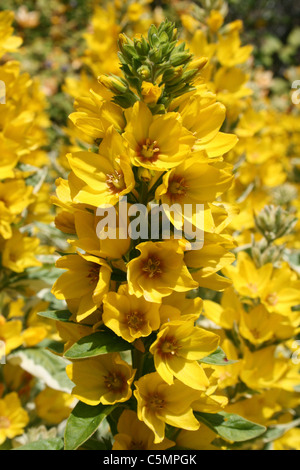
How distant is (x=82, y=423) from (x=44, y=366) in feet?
2.67

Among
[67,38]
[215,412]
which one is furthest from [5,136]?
[67,38]

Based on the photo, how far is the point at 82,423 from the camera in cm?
108

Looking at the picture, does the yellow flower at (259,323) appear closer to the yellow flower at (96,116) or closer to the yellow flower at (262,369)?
the yellow flower at (262,369)

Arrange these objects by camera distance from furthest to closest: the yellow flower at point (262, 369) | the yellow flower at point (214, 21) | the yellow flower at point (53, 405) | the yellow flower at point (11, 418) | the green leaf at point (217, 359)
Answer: the yellow flower at point (214, 21) → the yellow flower at point (53, 405) → the yellow flower at point (11, 418) → the yellow flower at point (262, 369) → the green leaf at point (217, 359)

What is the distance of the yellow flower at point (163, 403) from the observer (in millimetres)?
1097

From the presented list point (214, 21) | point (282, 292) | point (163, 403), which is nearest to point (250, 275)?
point (282, 292)

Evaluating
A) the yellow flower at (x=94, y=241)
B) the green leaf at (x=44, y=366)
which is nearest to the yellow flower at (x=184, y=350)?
the yellow flower at (x=94, y=241)

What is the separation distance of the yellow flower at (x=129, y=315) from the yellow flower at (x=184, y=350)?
39 millimetres

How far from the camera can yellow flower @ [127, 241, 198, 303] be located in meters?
1.04

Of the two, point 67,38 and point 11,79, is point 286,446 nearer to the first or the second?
point 11,79

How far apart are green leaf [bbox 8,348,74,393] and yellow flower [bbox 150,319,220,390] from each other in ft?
2.61

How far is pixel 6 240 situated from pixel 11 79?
63cm

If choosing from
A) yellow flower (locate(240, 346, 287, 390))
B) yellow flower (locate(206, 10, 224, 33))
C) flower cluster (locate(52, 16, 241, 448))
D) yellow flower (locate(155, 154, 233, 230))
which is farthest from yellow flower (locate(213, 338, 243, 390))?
yellow flower (locate(206, 10, 224, 33))

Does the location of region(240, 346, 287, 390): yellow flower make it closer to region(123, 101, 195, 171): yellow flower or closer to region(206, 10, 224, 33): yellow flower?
region(123, 101, 195, 171): yellow flower
